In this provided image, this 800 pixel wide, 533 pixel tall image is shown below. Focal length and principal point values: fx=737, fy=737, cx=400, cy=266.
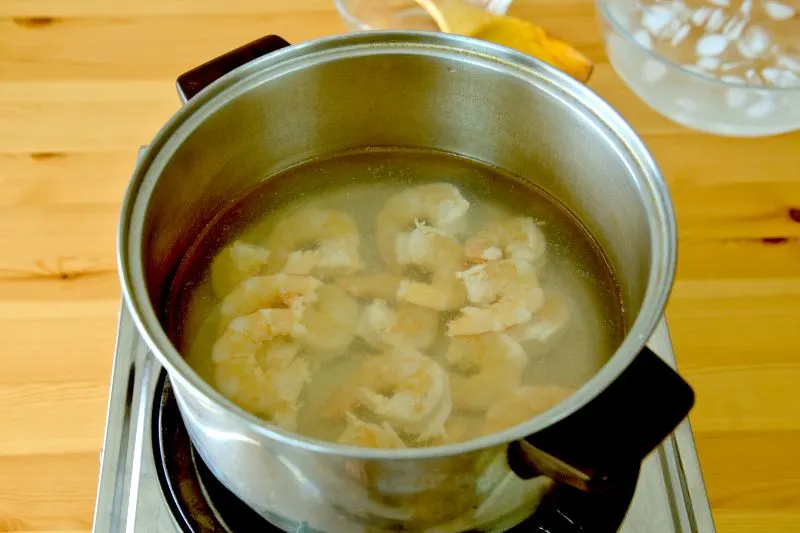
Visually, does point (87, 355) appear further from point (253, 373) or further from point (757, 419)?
point (757, 419)

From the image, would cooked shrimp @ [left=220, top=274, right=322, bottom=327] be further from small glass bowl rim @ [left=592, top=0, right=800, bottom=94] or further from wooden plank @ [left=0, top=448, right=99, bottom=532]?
small glass bowl rim @ [left=592, top=0, right=800, bottom=94]

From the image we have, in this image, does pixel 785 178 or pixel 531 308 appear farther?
pixel 785 178

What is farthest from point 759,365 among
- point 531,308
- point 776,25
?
point 776,25

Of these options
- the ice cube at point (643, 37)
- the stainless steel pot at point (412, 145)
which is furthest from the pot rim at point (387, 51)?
the ice cube at point (643, 37)

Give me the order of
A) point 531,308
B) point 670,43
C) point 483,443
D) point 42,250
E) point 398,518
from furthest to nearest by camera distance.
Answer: point 670,43 → point 42,250 → point 531,308 → point 398,518 → point 483,443

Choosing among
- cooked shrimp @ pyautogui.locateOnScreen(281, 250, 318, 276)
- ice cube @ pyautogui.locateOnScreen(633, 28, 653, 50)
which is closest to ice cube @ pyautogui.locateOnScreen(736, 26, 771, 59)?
ice cube @ pyautogui.locateOnScreen(633, 28, 653, 50)

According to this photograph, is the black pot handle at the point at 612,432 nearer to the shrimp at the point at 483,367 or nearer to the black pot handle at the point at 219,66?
the shrimp at the point at 483,367

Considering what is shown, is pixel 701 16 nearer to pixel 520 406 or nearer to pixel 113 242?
pixel 520 406
